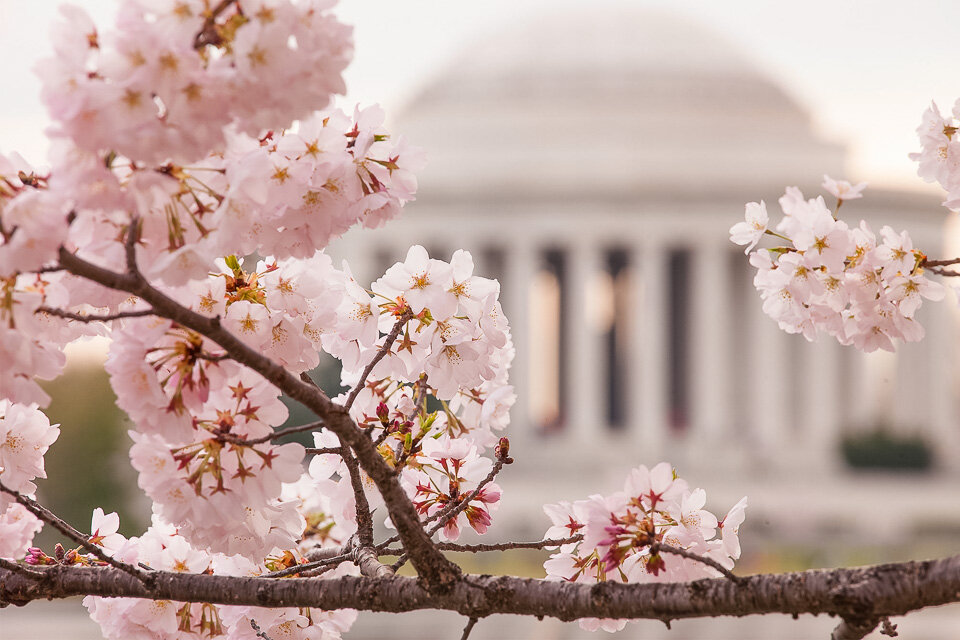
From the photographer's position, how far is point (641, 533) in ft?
12.7

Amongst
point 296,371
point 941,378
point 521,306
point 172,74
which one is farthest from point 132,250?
point 941,378

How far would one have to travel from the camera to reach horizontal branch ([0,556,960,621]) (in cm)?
338

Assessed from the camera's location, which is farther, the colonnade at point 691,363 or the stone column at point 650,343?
the stone column at point 650,343

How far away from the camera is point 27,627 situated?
33.5m

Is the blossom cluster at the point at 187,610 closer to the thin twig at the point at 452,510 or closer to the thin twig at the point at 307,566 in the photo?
the thin twig at the point at 307,566

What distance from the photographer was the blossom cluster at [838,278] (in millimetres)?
5133

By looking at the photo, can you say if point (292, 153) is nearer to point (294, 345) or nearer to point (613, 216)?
point (294, 345)

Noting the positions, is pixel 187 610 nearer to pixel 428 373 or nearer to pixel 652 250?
pixel 428 373

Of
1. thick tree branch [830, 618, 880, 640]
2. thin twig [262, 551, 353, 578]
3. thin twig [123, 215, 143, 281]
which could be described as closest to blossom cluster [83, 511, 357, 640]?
thin twig [262, 551, 353, 578]

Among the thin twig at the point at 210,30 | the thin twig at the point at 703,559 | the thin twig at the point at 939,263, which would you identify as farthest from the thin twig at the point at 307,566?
the thin twig at the point at 939,263

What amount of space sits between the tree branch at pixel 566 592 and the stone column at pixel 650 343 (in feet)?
192

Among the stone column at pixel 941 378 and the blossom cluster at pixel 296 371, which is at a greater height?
the stone column at pixel 941 378

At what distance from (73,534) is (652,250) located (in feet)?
197

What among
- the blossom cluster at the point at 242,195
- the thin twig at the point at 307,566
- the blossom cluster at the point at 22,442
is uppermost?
the blossom cluster at the point at 242,195
